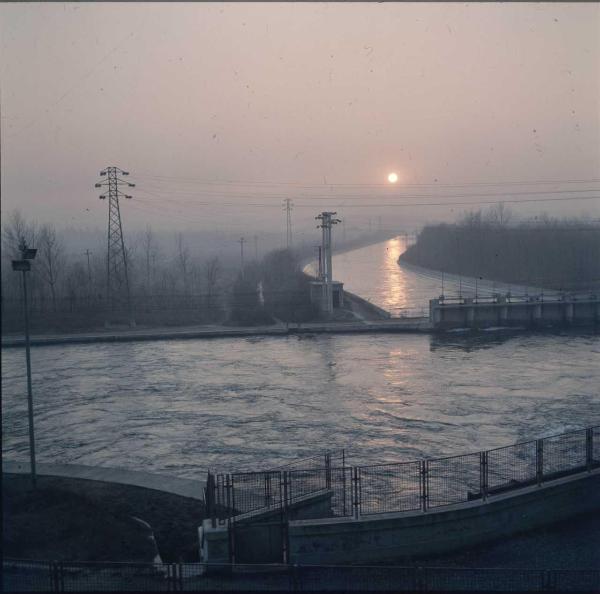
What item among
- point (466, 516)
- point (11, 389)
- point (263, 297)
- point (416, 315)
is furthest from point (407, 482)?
point (263, 297)

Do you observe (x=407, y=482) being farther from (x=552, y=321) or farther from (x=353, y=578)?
(x=552, y=321)

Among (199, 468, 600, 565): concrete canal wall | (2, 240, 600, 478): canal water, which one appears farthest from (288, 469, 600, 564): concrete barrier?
(2, 240, 600, 478): canal water

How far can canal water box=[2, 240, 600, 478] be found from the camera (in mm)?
7137

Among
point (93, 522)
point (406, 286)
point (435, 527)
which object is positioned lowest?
point (435, 527)

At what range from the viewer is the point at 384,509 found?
4.80 m

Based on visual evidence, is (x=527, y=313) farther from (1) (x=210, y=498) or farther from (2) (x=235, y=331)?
(1) (x=210, y=498)

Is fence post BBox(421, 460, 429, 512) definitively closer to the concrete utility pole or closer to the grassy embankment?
the grassy embankment

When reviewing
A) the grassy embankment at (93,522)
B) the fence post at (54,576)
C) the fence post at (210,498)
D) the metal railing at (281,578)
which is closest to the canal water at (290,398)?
the grassy embankment at (93,522)

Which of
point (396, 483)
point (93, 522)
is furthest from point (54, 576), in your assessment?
point (396, 483)

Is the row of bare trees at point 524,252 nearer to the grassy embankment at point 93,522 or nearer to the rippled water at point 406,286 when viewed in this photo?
the rippled water at point 406,286

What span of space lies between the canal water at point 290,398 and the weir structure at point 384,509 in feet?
4.78

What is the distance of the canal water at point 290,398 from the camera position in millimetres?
7137

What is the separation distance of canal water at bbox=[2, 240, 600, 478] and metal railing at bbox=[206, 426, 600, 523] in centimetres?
116

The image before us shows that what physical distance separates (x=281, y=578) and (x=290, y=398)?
19.6ft
